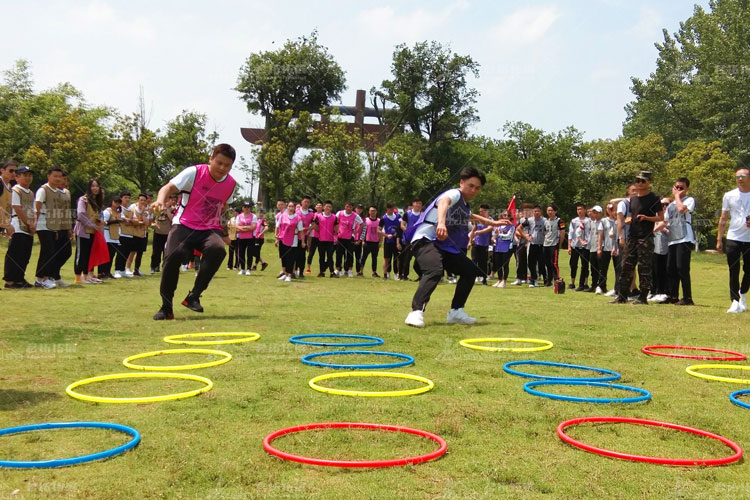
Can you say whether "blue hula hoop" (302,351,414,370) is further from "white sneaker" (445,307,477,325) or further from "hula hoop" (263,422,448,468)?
"white sneaker" (445,307,477,325)

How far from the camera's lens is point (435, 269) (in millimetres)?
9484

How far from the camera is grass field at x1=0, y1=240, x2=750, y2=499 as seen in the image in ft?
11.6

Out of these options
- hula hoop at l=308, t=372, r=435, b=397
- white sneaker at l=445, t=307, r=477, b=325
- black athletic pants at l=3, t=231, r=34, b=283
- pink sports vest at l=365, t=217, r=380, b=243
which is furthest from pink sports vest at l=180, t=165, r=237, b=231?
pink sports vest at l=365, t=217, r=380, b=243

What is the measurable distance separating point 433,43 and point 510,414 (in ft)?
185

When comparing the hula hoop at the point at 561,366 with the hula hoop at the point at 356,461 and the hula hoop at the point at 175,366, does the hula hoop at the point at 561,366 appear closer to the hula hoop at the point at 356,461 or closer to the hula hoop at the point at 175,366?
the hula hoop at the point at 356,461

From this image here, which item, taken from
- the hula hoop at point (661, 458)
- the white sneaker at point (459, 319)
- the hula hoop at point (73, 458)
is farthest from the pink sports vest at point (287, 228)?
the hula hoop at point (661, 458)

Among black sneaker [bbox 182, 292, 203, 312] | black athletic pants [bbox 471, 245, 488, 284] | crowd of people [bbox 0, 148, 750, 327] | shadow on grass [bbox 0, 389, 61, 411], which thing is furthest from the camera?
black athletic pants [bbox 471, 245, 488, 284]

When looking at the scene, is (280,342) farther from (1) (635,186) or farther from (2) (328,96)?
(2) (328,96)

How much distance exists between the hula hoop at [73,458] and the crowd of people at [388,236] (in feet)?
14.6

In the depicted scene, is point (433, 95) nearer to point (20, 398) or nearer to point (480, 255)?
point (480, 255)

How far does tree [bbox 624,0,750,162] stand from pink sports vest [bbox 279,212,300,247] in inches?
1646

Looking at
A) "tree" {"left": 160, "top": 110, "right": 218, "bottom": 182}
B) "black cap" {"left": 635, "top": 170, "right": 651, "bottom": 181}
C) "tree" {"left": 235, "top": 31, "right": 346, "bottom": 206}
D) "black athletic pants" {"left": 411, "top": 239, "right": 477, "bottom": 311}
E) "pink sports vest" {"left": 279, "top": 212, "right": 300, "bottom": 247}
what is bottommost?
"black athletic pants" {"left": 411, "top": 239, "right": 477, "bottom": 311}

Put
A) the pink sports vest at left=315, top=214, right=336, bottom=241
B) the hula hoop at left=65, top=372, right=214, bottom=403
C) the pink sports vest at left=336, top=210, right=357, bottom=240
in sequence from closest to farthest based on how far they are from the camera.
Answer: the hula hoop at left=65, top=372, right=214, bottom=403, the pink sports vest at left=315, top=214, right=336, bottom=241, the pink sports vest at left=336, top=210, right=357, bottom=240

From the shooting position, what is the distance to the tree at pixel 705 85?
50.2 metres
